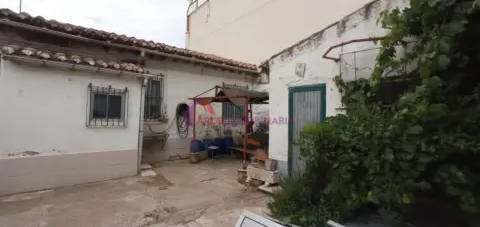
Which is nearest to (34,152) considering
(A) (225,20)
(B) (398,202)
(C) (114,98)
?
(C) (114,98)

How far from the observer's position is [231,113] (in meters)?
11.1

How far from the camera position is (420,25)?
3.33m

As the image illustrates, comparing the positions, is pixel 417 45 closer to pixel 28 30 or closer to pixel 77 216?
pixel 77 216

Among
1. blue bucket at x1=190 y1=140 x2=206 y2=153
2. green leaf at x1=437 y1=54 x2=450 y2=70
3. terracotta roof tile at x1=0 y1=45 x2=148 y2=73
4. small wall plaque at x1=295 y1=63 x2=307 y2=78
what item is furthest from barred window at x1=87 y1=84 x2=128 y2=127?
green leaf at x1=437 y1=54 x2=450 y2=70

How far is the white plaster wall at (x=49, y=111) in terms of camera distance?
17.6 ft

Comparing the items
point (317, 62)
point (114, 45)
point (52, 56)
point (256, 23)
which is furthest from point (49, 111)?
point (256, 23)

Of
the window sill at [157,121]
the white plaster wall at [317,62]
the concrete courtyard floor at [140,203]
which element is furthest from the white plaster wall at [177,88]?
the white plaster wall at [317,62]

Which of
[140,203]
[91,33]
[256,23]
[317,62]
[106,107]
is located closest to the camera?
[140,203]

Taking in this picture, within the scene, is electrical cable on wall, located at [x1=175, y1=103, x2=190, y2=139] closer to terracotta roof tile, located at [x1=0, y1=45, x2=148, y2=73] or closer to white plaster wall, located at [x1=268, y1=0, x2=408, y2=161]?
terracotta roof tile, located at [x1=0, y1=45, x2=148, y2=73]

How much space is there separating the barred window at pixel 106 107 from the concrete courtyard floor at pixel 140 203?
54.4 inches

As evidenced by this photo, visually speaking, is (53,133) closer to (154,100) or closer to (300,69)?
(154,100)

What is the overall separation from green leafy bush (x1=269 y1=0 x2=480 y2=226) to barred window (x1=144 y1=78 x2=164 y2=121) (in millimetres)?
6248

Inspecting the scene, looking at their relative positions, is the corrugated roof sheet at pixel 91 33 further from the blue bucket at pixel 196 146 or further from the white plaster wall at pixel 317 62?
the white plaster wall at pixel 317 62

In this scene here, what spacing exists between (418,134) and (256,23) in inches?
409
